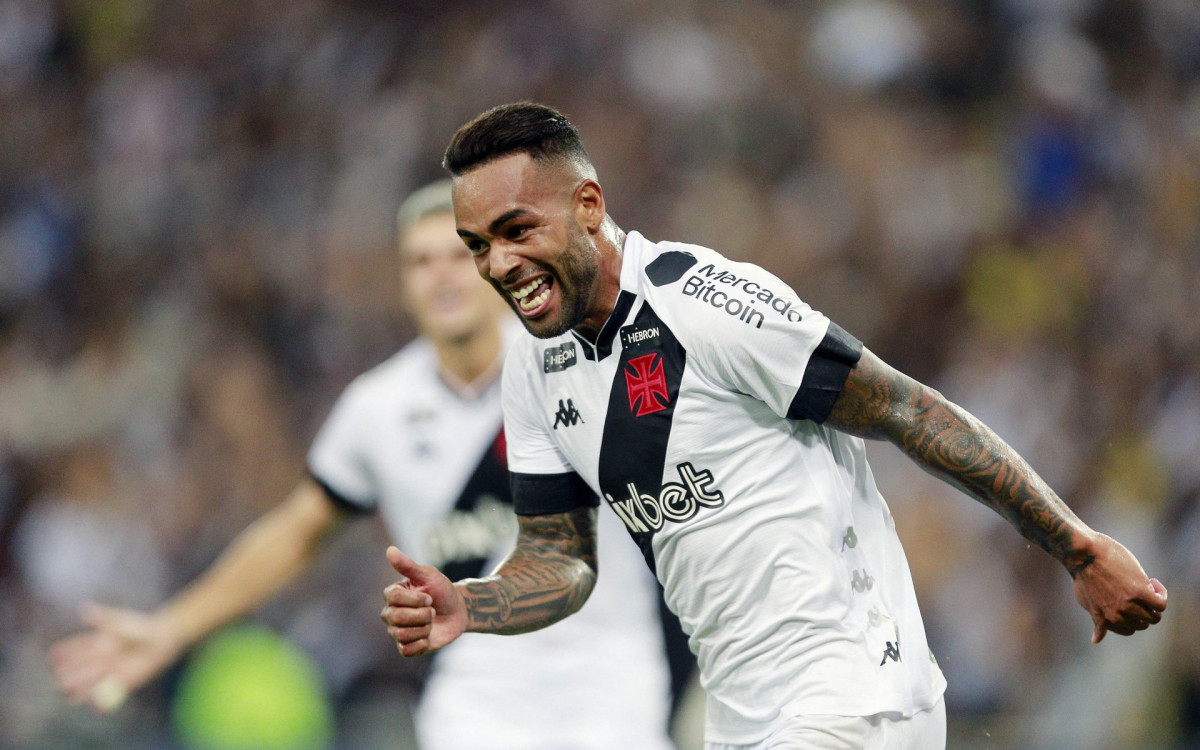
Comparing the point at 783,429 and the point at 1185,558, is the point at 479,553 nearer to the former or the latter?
the point at 783,429

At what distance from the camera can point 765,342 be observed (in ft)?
10.2

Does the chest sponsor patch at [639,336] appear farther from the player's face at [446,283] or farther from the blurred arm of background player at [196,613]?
the blurred arm of background player at [196,613]

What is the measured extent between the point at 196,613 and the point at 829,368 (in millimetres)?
3175

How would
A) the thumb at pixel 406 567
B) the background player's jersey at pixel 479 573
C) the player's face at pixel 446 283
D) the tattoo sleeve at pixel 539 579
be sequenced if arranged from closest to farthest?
the thumb at pixel 406 567 → the tattoo sleeve at pixel 539 579 → the background player's jersey at pixel 479 573 → the player's face at pixel 446 283

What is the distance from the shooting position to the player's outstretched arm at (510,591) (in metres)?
3.07

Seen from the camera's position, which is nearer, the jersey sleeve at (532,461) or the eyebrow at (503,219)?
the eyebrow at (503,219)

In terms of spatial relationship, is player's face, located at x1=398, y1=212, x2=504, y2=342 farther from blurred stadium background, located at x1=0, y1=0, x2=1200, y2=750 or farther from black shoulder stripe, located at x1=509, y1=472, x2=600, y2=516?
blurred stadium background, located at x1=0, y1=0, x2=1200, y2=750

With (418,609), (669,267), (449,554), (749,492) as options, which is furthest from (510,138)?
(449,554)

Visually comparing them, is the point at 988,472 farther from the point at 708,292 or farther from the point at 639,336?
the point at 639,336

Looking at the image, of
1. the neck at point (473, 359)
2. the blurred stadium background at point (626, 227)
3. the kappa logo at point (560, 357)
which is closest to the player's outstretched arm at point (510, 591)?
the kappa logo at point (560, 357)

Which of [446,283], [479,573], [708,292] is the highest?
[708,292]

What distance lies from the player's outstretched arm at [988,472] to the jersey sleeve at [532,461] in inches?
31.8

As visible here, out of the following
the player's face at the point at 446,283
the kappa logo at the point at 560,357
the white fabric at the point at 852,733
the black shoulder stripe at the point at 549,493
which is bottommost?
the white fabric at the point at 852,733

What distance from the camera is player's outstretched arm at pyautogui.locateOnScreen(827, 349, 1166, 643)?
311 centimetres
